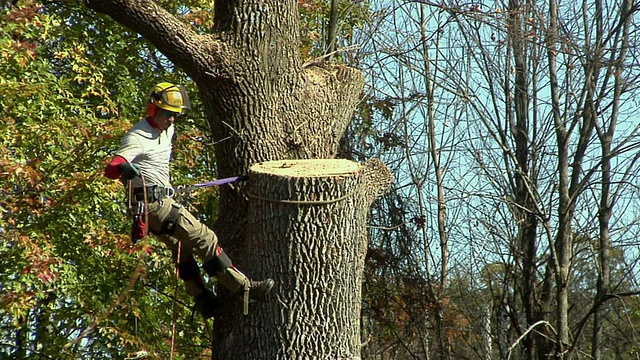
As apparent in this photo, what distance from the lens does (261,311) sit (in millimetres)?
5133

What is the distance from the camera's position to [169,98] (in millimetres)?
5309

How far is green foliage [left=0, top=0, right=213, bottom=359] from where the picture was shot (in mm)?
8227

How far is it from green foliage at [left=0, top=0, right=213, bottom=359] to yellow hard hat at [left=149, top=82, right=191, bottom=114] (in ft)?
8.37

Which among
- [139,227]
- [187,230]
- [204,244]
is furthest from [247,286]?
[139,227]

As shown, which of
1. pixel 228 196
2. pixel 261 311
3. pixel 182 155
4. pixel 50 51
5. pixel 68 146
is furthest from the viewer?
pixel 50 51

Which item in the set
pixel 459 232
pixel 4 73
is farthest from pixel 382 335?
pixel 4 73

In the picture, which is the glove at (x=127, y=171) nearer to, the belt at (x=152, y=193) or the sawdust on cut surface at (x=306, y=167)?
the belt at (x=152, y=193)

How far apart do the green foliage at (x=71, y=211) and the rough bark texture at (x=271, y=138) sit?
2.35 meters

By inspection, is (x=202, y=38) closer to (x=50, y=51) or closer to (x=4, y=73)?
(x=4, y=73)

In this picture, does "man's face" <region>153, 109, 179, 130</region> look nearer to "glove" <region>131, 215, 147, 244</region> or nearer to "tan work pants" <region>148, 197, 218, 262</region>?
"tan work pants" <region>148, 197, 218, 262</region>

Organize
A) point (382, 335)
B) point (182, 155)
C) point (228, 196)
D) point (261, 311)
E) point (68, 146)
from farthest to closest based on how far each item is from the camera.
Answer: point (382, 335)
point (182, 155)
point (68, 146)
point (228, 196)
point (261, 311)

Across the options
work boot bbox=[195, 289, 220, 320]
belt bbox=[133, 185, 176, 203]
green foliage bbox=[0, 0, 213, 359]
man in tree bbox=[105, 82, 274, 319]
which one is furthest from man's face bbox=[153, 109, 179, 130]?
green foliage bbox=[0, 0, 213, 359]

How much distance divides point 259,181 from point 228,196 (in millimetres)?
574

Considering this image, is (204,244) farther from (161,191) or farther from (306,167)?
(306,167)
